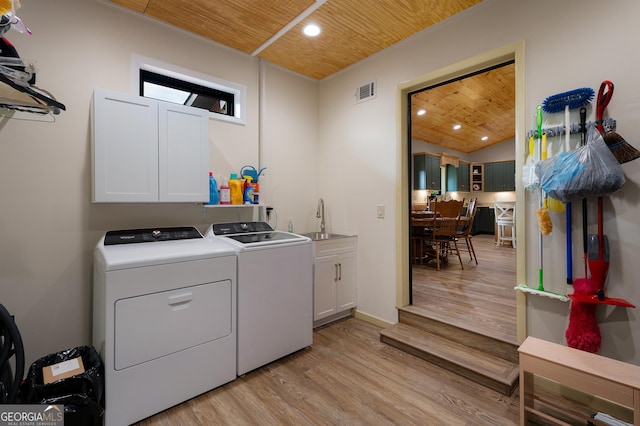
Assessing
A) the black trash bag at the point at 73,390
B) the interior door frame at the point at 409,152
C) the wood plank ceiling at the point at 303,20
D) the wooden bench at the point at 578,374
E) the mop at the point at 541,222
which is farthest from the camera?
the wood plank ceiling at the point at 303,20

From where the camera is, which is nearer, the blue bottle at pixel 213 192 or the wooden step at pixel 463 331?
the wooden step at pixel 463 331

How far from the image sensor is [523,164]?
204 centimetres

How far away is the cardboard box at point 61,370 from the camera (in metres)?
1.53

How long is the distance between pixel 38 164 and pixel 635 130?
12.1 feet

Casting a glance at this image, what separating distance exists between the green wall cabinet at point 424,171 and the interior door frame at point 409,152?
4.75 metres

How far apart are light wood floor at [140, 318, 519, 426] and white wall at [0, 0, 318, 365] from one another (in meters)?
1.07

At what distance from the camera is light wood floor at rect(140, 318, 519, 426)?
67.3 inches

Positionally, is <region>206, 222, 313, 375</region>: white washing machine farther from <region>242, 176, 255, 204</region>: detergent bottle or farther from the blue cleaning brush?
the blue cleaning brush

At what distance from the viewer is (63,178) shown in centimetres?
206

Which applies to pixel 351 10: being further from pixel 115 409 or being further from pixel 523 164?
pixel 115 409

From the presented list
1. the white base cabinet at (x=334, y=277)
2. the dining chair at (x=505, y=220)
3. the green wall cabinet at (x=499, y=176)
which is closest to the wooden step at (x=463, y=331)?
the white base cabinet at (x=334, y=277)

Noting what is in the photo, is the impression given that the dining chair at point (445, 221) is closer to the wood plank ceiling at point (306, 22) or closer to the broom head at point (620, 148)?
the wood plank ceiling at point (306, 22)

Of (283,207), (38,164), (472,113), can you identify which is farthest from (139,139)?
(472,113)

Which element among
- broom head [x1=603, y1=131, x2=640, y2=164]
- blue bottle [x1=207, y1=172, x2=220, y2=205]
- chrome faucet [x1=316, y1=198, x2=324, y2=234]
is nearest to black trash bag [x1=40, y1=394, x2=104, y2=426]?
blue bottle [x1=207, y1=172, x2=220, y2=205]
